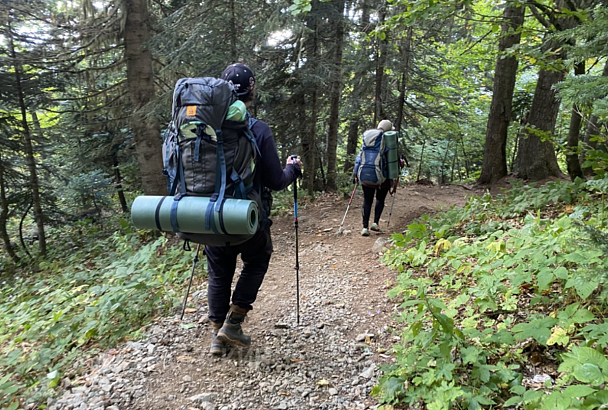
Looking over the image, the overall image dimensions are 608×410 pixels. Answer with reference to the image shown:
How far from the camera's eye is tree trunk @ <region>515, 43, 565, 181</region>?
26.2 ft

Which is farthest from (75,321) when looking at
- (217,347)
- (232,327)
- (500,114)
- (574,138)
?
(500,114)

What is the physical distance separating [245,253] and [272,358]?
1.09m

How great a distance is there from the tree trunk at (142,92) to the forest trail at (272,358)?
3.69 metres

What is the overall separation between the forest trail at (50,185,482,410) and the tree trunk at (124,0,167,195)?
3.69m

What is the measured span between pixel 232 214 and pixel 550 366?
8.50 ft

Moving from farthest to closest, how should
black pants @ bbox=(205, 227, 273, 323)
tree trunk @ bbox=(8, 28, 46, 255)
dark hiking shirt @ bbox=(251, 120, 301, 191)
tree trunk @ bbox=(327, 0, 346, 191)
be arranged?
tree trunk @ bbox=(8, 28, 46, 255) → tree trunk @ bbox=(327, 0, 346, 191) → black pants @ bbox=(205, 227, 273, 323) → dark hiking shirt @ bbox=(251, 120, 301, 191)

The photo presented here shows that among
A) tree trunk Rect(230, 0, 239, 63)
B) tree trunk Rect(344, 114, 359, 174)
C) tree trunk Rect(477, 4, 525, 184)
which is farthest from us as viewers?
tree trunk Rect(344, 114, 359, 174)

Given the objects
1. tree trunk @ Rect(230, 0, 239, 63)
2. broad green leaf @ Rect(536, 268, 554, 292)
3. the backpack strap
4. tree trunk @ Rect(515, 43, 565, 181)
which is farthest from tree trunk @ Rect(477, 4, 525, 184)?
the backpack strap

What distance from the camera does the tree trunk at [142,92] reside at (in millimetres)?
7637

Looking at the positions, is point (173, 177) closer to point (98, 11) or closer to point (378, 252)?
point (378, 252)

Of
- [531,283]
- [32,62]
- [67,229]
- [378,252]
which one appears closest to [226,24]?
[32,62]

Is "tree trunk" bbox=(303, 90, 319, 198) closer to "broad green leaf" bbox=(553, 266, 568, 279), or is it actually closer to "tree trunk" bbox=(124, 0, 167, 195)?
"tree trunk" bbox=(124, 0, 167, 195)

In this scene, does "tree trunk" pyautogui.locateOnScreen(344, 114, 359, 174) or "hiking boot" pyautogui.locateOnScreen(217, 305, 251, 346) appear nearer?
"hiking boot" pyautogui.locateOnScreen(217, 305, 251, 346)

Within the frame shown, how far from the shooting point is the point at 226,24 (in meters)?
7.76
